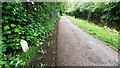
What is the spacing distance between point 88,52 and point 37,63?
2310 millimetres

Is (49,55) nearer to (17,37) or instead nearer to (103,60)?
(17,37)

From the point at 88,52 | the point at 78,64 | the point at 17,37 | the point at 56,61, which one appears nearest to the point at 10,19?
the point at 17,37

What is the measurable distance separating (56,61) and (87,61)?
109 centimetres

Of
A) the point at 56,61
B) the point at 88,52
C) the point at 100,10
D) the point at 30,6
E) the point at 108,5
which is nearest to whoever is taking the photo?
the point at 56,61

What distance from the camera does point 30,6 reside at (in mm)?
5902

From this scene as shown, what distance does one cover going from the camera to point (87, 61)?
14.4ft

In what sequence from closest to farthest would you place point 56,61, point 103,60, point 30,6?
point 56,61 → point 103,60 → point 30,6

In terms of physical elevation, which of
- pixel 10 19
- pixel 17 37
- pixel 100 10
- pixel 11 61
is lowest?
pixel 100 10

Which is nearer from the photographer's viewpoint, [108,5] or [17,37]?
[17,37]

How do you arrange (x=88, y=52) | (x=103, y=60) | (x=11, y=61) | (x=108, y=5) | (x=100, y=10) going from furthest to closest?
(x=100, y=10) → (x=108, y=5) → (x=88, y=52) → (x=103, y=60) → (x=11, y=61)

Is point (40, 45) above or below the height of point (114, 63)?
above

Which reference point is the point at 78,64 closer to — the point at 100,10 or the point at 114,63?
the point at 114,63

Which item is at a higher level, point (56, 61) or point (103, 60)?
point (56, 61)

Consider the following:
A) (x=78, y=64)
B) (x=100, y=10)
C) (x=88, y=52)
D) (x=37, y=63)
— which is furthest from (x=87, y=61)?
(x=100, y=10)
